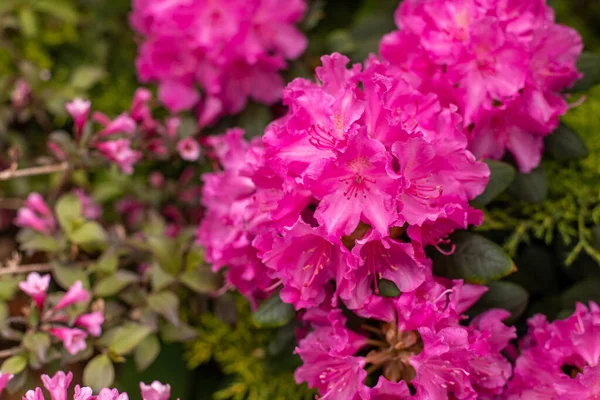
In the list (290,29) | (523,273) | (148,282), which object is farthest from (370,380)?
(290,29)

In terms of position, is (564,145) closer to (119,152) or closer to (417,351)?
(417,351)

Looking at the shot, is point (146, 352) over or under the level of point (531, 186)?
under

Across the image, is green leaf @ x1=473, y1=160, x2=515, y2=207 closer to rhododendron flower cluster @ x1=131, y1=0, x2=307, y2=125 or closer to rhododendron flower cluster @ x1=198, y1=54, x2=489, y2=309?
rhododendron flower cluster @ x1=198, y1=54, x2=489, y2=309

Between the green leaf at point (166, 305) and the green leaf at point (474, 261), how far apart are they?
49cm

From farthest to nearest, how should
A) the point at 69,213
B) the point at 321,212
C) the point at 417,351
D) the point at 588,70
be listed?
the point at 69,213, the point at 588,70, the point at 417,351, the point at 321,212

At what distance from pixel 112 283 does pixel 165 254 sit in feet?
0.38

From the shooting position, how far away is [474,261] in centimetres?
96

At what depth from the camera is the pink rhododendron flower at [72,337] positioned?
1068 millimetres

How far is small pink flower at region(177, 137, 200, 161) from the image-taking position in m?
1.34

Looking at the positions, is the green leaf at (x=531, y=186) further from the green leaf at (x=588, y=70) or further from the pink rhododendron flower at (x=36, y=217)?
the pink rhododendron flower at (x=36, y=217)

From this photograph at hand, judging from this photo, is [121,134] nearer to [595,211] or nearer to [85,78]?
[85,78]

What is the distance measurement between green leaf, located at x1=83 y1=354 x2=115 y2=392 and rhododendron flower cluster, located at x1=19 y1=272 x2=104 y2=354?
39 mm

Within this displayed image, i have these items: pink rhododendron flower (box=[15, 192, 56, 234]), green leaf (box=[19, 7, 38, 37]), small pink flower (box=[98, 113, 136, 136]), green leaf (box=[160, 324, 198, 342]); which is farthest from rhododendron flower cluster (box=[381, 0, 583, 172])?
green leaf (box=[19, 7, 38, 37])

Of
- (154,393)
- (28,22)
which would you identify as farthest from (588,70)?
(28,22)
